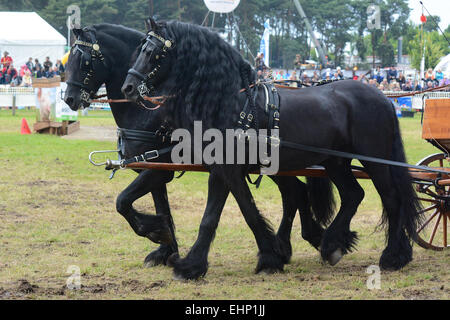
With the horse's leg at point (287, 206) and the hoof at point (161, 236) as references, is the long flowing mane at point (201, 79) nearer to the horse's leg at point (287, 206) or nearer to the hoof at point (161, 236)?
the hoof at point (161, 236)

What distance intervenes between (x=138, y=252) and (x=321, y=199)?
1.97 metres

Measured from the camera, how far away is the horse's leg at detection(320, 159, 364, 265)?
244 inches

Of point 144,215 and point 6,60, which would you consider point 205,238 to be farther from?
point 6,60

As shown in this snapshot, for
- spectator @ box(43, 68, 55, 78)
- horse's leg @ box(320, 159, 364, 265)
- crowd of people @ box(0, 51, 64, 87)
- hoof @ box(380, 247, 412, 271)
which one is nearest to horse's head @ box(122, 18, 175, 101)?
horse's leg @ box(320, 159, 364, 265)

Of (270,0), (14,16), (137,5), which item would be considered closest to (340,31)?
(270,0)

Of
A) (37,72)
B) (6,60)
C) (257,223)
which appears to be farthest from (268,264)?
(6,60)

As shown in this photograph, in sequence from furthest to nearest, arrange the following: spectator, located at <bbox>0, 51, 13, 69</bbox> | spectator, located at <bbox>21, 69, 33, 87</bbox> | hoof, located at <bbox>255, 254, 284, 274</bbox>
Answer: spectator, located at <bbox>0, 51, 13, 69</bbox> < spectator, located at <bbox>21, 69, 33, 87</bbox> < hoof, located at <bbox>255, 254, 284, 274</bbox>

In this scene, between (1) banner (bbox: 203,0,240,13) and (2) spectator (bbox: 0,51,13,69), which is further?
(2) spectator (bbox: 0,51,13,69)

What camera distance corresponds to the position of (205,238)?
18.2 ft

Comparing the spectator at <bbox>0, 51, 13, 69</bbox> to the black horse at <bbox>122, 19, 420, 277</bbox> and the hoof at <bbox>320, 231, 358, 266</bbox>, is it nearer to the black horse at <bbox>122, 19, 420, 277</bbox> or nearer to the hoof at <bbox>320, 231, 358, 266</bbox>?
the black horse at <bbox>122, 19, 420, 277</bbox>

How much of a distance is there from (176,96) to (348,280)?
83.4 inches

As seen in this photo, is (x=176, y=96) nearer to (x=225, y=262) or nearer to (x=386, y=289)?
(x=225, y=262)

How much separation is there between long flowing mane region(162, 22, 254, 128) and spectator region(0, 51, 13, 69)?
2658 centimetres

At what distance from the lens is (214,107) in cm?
550
